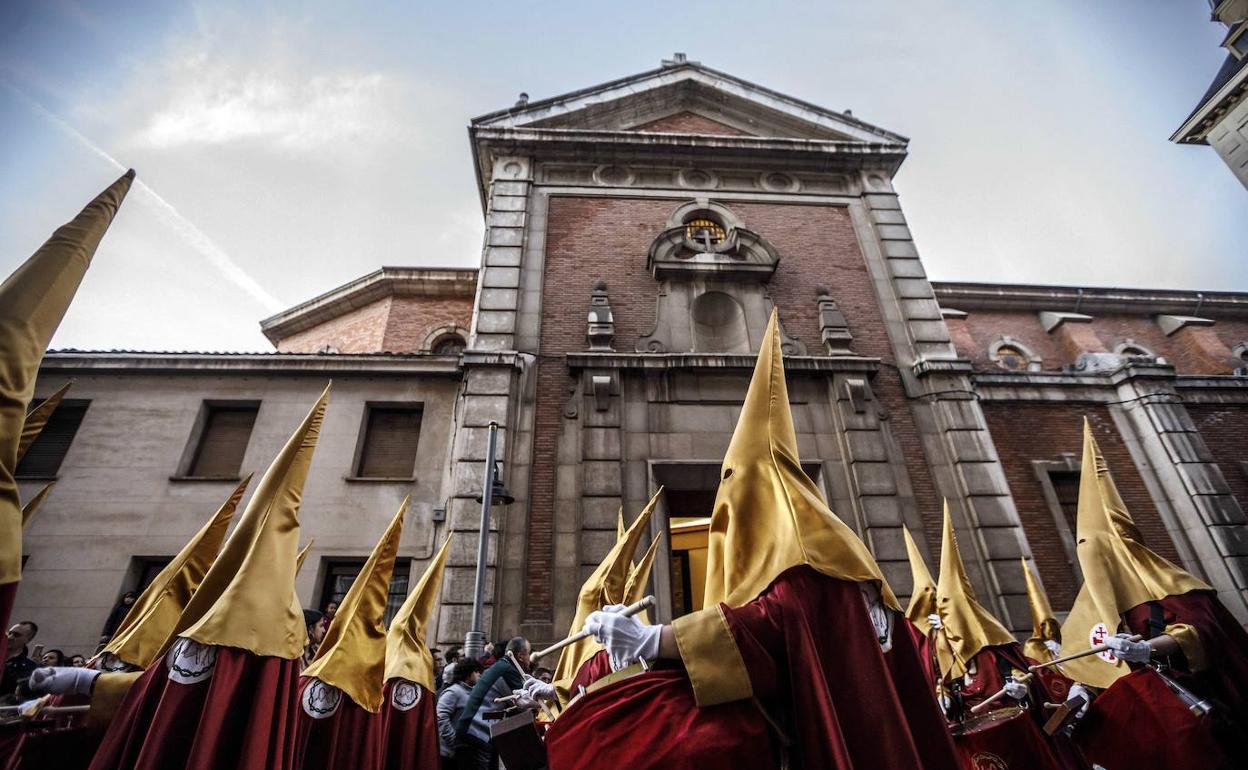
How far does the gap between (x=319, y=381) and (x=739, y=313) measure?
865cm

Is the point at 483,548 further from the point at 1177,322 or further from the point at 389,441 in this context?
the point at 1177,322

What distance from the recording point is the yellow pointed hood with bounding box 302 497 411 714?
399 centimetres

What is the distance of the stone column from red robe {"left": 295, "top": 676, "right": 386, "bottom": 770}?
12.8 meters

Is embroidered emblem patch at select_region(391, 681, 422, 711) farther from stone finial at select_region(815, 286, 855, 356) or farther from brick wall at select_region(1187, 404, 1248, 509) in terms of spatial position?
brick wall at select_region(1187, 404, 1248, 509)

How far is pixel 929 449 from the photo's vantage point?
34.9ft

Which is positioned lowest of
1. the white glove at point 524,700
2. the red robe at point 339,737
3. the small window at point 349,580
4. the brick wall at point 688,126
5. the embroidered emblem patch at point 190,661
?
the red robe at point 339,737

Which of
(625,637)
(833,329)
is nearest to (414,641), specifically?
(625,637)

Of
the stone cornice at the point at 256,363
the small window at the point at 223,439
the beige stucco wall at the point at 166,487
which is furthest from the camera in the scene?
the stone cornice at the point at 256,363

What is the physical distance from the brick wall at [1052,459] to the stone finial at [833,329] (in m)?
3.17

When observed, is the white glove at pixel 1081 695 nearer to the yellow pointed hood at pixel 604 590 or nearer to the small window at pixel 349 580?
the yellow pointed hood at pixel 604 590

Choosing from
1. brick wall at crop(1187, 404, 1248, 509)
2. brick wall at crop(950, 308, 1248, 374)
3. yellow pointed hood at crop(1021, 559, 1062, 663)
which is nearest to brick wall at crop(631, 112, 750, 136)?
brick wall at crop(950, 308, 1248, 374)

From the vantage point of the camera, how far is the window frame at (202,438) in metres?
10.2

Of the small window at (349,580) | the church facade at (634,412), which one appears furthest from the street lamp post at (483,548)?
the small window at (349,580)

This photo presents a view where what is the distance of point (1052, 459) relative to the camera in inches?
442
